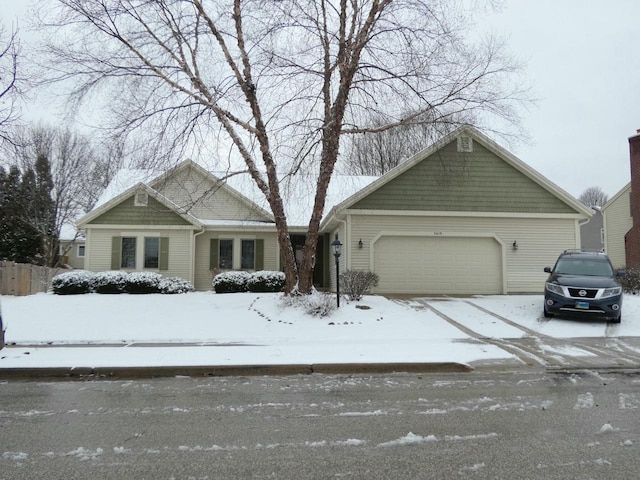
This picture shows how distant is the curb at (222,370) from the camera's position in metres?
7.09

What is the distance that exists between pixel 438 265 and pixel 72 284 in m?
12.0

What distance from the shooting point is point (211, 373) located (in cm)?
720

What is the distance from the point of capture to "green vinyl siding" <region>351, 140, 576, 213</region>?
1648 cm

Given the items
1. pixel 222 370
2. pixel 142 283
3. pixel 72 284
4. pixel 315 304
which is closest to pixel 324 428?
pixel 222 370

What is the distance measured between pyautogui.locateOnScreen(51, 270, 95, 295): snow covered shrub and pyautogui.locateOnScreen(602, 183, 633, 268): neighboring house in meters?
27.4

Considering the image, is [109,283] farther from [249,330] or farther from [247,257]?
[249,330]

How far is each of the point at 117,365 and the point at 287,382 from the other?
8.83 feet

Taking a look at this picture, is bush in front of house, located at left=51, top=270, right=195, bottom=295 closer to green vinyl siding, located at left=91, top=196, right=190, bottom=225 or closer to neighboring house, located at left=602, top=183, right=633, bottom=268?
green vinyl siding, located at left=91, top=196, right=190, bottom=225

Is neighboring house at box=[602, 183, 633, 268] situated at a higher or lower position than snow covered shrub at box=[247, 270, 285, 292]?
higher

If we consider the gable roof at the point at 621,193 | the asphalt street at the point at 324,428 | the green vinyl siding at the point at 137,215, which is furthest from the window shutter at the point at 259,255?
the gable roof at the point at 621,193

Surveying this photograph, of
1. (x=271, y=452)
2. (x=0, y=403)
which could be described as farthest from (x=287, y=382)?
(x=0, y=403)

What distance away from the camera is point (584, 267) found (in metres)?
12.0

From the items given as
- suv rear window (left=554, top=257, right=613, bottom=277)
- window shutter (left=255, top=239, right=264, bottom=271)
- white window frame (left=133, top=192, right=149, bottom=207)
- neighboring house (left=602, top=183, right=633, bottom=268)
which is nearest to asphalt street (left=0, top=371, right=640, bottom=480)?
suv rear window (left=554, top=257, right=613, bottom=277)

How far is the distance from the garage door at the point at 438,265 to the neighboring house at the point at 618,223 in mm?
15622
